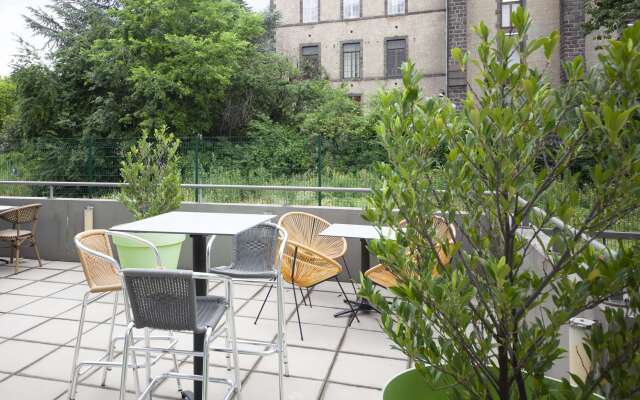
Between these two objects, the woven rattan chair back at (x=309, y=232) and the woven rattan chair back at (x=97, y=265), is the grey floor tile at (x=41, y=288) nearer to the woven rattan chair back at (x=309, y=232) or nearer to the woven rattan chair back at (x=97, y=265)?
the woven rattan chair back at (x=97, y=265)

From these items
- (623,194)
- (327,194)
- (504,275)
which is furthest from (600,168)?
(327,194)

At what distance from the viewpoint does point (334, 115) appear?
14562 mm

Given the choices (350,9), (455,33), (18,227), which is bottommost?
(18,227)

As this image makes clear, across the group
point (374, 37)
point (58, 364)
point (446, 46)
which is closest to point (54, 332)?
point (58, 364)

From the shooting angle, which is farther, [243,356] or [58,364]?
[243,356]

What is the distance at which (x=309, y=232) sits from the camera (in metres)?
5.15

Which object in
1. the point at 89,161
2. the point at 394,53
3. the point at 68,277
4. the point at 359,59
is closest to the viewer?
the point at 68,277

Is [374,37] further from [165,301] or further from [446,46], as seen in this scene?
[165,301]

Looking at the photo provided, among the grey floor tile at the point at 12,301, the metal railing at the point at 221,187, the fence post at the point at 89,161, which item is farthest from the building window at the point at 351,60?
the grey floor tile at the point at 12,301

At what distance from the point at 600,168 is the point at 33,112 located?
16.5 m

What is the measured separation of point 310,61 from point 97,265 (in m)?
19.4

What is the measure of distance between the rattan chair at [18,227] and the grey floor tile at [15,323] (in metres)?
1.84

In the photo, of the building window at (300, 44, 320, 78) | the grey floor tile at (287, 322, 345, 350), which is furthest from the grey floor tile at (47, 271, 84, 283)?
the building window at (300, 44, 320, 78)

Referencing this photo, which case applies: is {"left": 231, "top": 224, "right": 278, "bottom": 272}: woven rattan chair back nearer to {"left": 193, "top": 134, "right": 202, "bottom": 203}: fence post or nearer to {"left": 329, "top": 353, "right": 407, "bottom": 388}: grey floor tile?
{"left": 329, "top": 353, "right": 407, "bottom": 388}: grey floor tile
